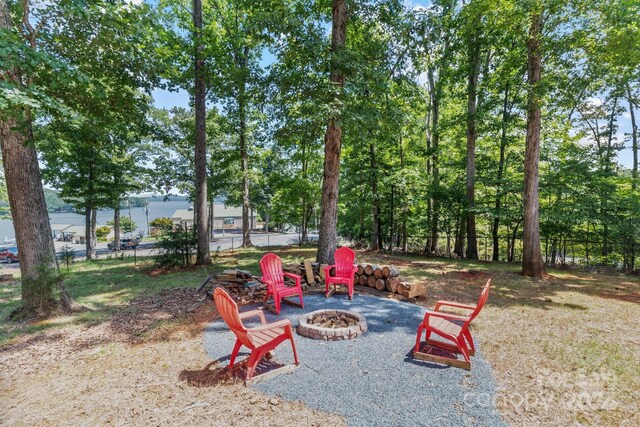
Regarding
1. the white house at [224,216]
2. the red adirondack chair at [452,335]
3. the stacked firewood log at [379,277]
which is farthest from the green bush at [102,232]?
the red adirondack chair at [452,335]

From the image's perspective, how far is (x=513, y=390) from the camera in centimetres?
269

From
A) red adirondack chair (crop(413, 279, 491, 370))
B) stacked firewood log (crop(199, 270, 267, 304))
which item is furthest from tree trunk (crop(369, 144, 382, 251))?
red adirondack chair (crop(413, 279, 491, 370))

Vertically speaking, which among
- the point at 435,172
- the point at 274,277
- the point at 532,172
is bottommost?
the point at 274,277

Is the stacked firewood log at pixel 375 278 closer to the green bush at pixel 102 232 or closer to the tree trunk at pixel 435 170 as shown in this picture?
the tree trunk at pixel 435 170

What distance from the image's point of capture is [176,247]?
9086mm

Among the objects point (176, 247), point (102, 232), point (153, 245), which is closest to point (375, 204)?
point (176, 247)

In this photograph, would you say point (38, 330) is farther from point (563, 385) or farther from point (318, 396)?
point (563, 385)

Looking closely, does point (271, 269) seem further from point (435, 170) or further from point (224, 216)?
point (224, 216)

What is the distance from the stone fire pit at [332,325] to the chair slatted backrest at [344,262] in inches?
52.9

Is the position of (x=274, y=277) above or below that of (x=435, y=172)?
below

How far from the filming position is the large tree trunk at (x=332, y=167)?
7.14 metres

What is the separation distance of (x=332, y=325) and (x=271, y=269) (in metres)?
1.68

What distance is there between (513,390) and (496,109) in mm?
12542

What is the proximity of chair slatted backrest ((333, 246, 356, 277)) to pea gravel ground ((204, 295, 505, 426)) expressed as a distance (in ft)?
5.60
